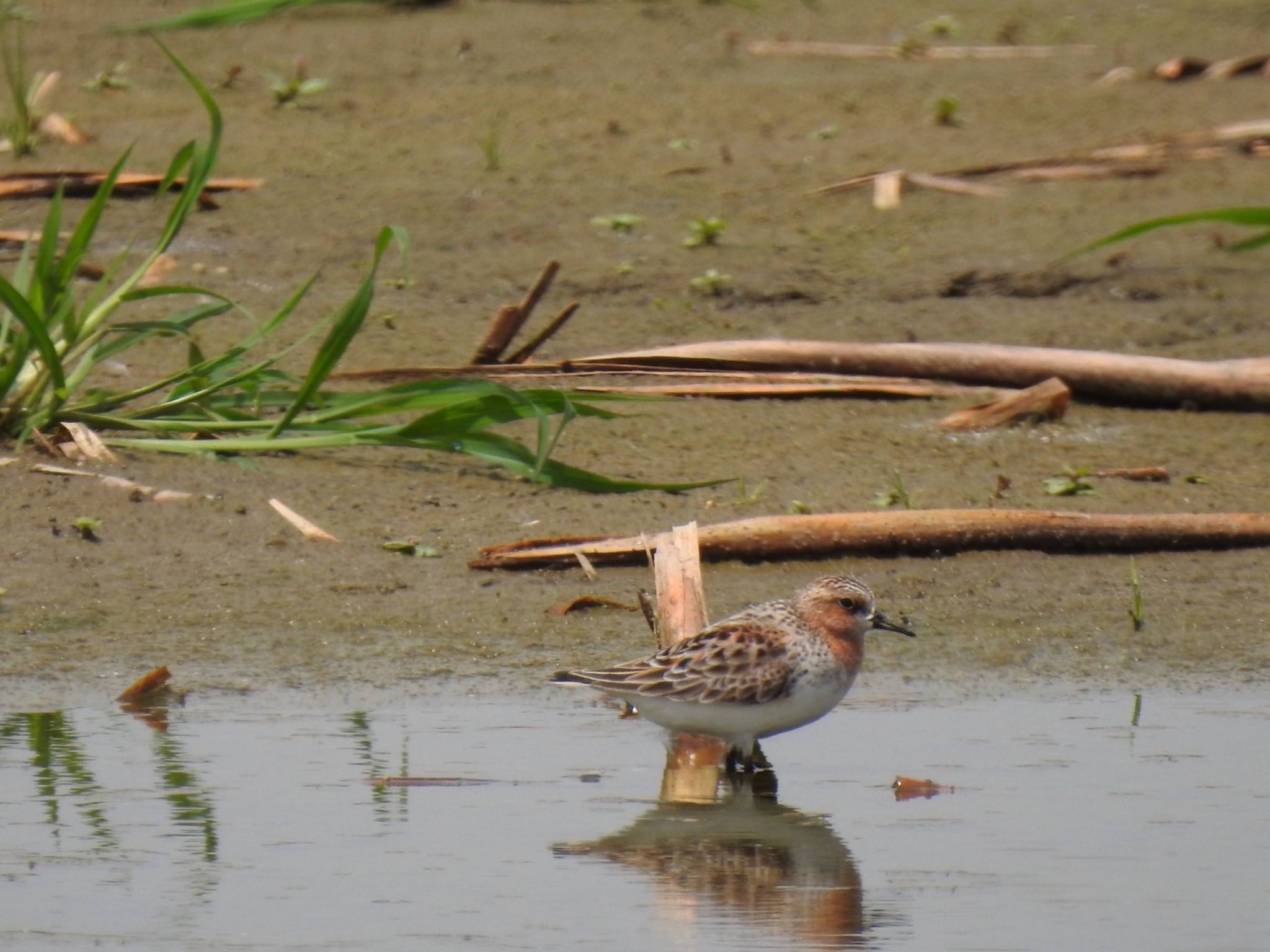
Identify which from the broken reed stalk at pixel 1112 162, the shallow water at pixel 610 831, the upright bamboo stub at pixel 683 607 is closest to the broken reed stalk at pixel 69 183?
the broken reed stalk at pixel 1112 162

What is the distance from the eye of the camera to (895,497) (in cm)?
720

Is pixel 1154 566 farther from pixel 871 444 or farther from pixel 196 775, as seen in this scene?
pixel 196 775

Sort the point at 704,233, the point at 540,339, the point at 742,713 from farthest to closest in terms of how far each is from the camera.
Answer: the point at 704,233, the point at 540,339, the point at 742,713

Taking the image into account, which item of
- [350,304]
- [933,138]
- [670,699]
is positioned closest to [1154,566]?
[670,699]

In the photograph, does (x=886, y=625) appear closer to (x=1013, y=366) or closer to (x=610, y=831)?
(x=610, y=831)

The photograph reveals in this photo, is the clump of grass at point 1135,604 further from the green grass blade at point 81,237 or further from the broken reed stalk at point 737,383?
the green grass blade at point 81,237

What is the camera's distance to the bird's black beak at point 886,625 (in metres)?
5.55

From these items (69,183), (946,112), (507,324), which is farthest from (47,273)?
(946,112)

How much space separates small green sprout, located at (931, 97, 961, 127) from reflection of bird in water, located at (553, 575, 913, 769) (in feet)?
24.0

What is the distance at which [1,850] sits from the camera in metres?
4.20

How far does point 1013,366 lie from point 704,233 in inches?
94.1

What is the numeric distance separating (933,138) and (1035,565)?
228 inches

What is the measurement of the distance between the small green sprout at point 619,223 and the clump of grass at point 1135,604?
182 inches

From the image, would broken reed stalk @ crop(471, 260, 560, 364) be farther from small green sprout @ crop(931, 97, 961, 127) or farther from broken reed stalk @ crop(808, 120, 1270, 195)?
small green sprout @ crop(931, 97, 961, 127)
